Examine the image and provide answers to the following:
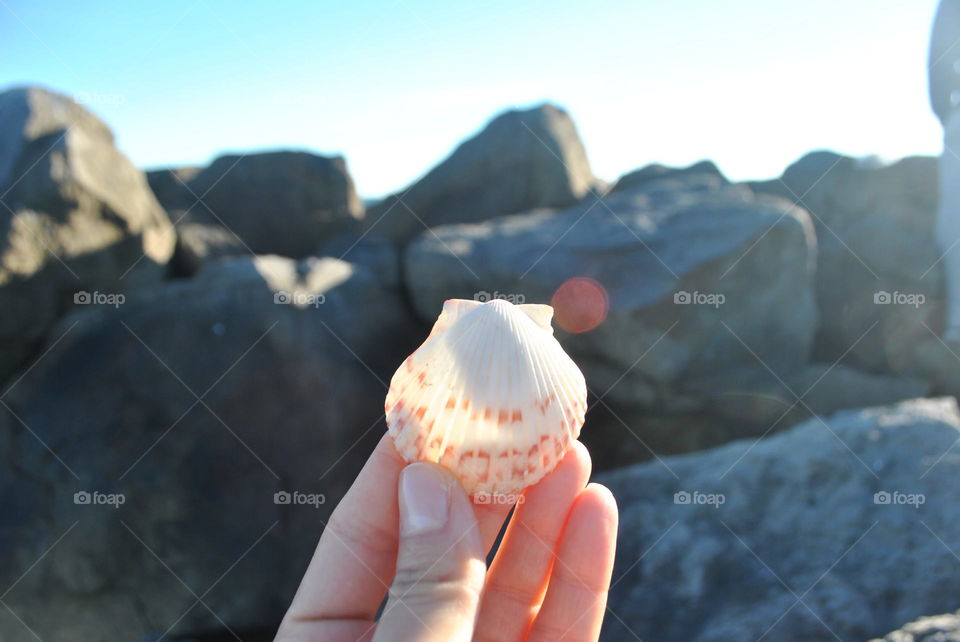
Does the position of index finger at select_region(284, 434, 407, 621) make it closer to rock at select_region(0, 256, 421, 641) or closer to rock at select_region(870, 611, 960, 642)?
rock at select_region(870, 611, 960, 642)

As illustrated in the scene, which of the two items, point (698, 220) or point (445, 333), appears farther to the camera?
point (698, 220)

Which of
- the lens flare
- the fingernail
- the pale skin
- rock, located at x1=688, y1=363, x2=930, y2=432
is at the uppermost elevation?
the fingernail

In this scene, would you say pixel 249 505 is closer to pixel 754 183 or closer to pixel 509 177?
pixel 509 177

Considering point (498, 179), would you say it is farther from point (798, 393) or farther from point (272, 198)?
point (798, 393)

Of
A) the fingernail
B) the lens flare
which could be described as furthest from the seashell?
the lens flare

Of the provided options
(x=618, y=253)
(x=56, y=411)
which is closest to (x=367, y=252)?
(x=618, y=253)

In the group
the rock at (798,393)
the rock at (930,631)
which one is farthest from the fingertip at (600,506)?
the rock at (798,393)

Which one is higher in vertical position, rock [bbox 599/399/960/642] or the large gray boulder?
the large gray boulder
